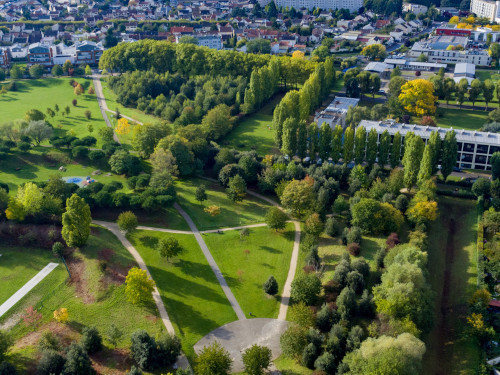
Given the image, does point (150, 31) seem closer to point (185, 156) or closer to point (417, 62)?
point (417, 62)

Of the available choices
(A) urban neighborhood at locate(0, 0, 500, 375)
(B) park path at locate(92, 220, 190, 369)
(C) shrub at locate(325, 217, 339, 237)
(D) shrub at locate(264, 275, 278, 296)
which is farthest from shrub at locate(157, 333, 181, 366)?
(C) shrub at locate(325, 217, 339, 237)

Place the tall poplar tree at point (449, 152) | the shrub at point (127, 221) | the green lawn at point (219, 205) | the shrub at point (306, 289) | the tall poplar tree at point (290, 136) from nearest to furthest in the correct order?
the shrub at point (306, 289) → the shrub at point (127, 221) → the green lawn at point (219, 205) → the tall poplar tree at point (449, 152) → the tall poplar tree at point (290, 136)

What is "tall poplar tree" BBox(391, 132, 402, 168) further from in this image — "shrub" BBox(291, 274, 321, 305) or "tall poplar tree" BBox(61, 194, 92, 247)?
"tall poplar tree" BBox(61, 194, 92, 247)

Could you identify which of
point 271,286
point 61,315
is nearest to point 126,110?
point 61,315

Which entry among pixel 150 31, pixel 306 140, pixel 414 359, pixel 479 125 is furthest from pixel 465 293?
pixel 150 31

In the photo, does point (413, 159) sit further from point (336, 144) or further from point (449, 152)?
point (336, 144)

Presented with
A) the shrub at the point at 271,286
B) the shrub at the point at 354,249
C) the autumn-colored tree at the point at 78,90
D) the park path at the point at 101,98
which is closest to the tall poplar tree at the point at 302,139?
the shrub at the point at 354,249

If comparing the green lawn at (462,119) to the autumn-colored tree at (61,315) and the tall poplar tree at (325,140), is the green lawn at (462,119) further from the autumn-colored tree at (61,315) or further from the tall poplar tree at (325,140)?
the autumn-colored tree at (61,315)
